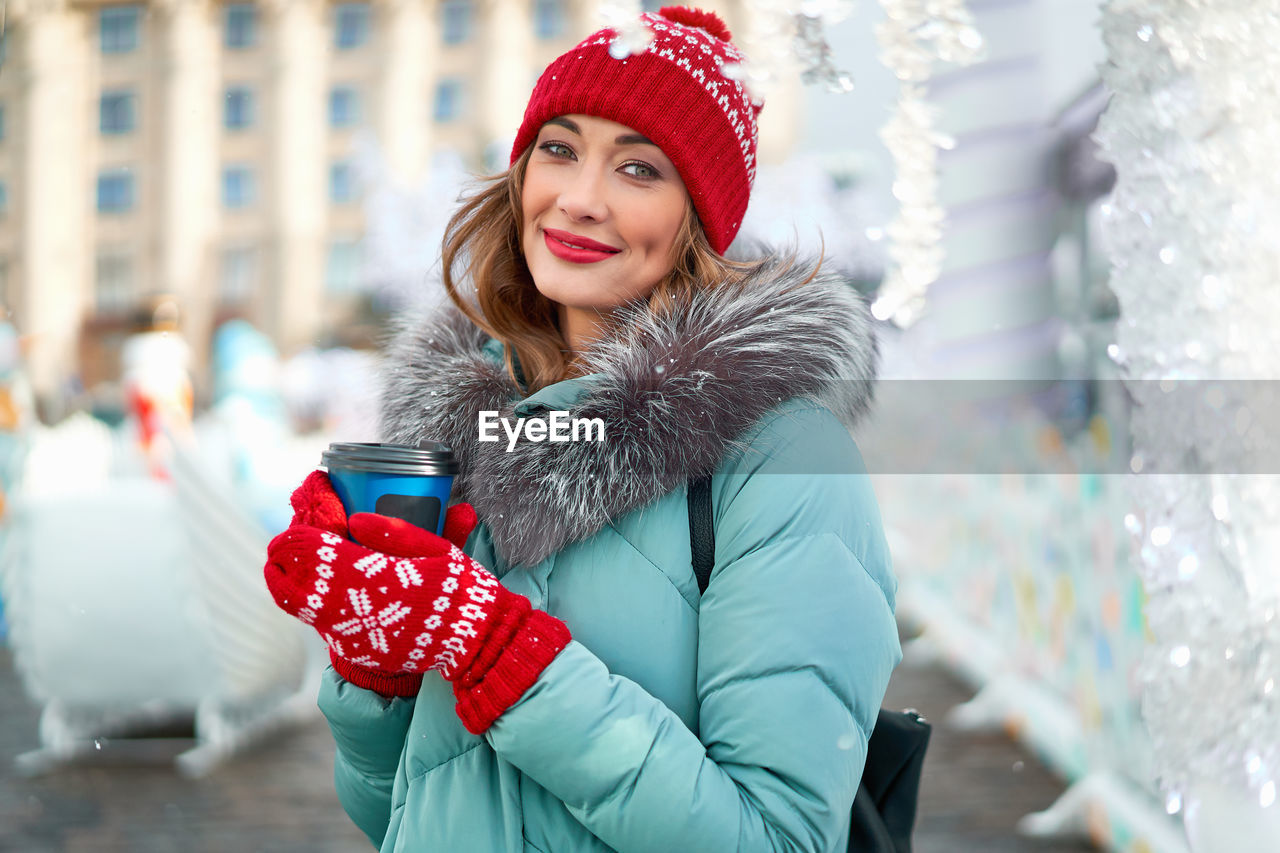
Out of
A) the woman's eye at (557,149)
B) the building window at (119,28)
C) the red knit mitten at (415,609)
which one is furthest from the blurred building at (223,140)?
the red knit mitten at (415,609)

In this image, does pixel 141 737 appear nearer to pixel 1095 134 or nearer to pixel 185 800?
pixel 185 800

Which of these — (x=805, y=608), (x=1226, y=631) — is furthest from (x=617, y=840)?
(x=1226, y=631)

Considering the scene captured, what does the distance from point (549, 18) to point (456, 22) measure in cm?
104

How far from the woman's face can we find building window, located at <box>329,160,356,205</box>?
17.1ft

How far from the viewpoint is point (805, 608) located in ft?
2.91

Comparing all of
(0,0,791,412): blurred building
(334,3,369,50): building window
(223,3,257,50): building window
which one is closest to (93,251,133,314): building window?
(0,0,791,412): blurred building

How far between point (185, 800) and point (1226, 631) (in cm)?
339

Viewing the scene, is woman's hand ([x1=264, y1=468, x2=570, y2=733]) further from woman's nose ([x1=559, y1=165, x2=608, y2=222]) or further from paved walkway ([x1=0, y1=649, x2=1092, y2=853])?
paved walkway ([x1=0, y1=649, x2=1092, y2=853])

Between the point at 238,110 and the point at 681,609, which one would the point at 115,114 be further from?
the point at 681,609

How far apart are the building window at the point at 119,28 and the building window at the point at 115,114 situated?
23cm

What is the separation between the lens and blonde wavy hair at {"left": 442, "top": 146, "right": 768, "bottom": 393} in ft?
3.97

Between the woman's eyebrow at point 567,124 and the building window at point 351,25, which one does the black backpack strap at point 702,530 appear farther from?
the building window at point 351,25

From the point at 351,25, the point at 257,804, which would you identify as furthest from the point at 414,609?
the point at 351,25

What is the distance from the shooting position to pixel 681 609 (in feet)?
3.14
